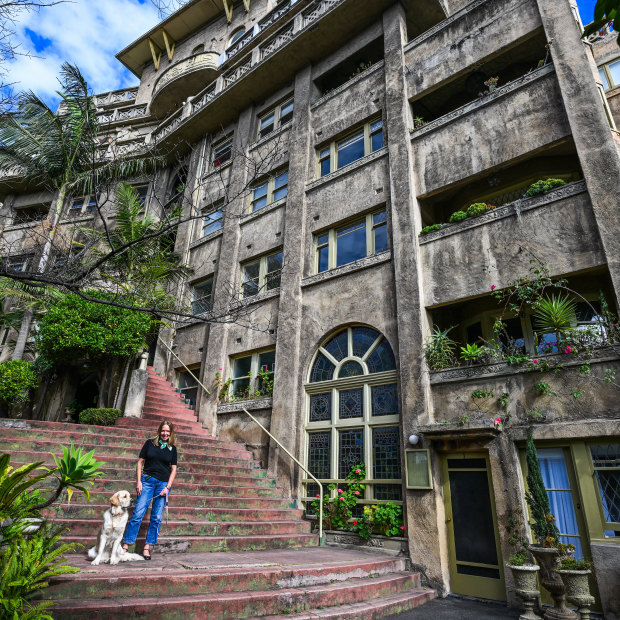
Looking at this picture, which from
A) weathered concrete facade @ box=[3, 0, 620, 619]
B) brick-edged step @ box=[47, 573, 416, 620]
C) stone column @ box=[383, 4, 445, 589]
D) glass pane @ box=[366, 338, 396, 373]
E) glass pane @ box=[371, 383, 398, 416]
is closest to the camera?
brick-edged step @ box=[47, 573, 416, 620]

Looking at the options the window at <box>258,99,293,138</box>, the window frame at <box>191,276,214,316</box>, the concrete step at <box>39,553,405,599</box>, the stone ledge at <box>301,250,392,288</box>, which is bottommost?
the concrete step at <box>39,553,405,599</box>

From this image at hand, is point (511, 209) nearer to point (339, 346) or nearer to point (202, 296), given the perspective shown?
point (339, 346)

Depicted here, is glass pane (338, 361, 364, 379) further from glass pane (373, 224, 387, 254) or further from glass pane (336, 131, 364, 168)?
glass pane (336, 131, 364, 168)

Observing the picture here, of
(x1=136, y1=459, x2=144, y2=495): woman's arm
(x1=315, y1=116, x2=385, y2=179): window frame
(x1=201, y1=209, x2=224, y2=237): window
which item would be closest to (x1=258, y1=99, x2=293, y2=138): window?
(x1=315, y1=116, x2=385, y2=179): window frame

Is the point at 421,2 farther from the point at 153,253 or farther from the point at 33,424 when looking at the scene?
the point at 33,424

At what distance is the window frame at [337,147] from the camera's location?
12938 millimetres

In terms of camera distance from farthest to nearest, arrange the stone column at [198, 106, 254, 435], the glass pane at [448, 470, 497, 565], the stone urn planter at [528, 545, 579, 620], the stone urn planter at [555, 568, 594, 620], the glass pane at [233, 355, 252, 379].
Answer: the stone column at [198, 106, 254, 435] < the glass pane at [233, 355, 252, 379] < the glass pane at [448, 470, 497, 565] < the stone urn planter at [528, 545, 579, 620] < the stone urn planter at [555, 568, 594, 620]

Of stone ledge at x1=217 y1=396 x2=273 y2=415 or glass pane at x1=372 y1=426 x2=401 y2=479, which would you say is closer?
glass pane at x1=372 y1=426 x2=401 y2=479

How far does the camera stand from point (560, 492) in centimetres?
705

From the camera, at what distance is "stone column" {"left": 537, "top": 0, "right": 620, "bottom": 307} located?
300 inches

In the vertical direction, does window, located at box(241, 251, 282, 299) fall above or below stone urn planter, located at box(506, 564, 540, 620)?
above

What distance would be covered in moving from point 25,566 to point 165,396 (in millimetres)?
10263

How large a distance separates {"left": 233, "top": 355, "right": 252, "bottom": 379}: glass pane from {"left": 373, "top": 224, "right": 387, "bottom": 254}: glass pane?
546 cm

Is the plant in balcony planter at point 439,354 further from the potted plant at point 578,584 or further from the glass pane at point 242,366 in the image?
the glass pane at point 242,366
